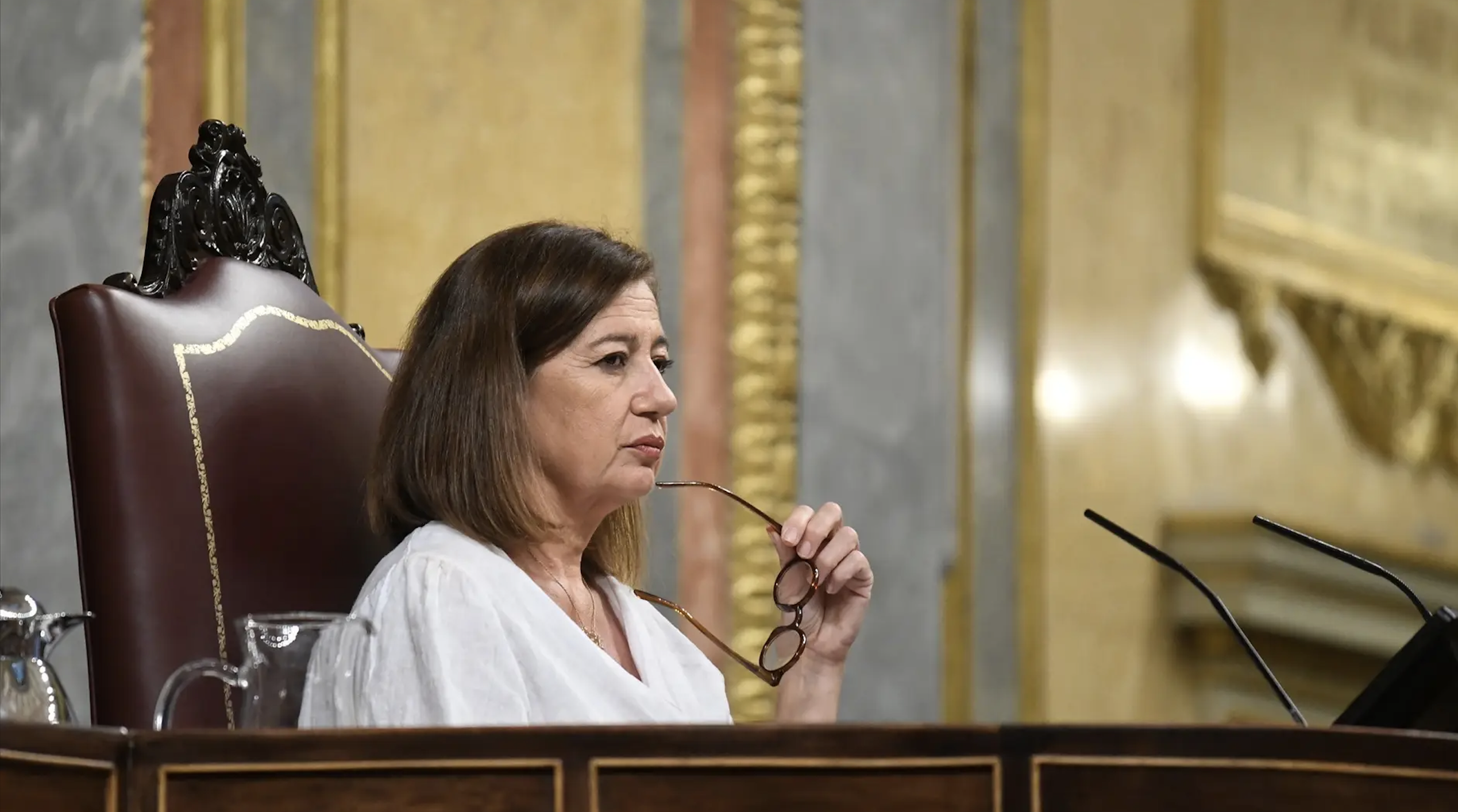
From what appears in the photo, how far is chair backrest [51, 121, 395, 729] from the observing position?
6.60ft

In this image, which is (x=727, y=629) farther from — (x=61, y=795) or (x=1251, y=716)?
(x=61, y=795)

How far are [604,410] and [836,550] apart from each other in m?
0.31

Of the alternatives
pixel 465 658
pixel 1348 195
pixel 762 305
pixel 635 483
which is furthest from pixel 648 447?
pixel 1348 195

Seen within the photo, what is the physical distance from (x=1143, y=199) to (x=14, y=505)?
2994mm

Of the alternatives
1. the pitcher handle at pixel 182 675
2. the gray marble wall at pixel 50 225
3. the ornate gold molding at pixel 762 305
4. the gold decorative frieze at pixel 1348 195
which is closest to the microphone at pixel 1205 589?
the pitcher handle at pixel 182 675

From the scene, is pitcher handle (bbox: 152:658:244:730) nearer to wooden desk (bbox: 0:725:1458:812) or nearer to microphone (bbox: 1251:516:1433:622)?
wooden desk (bbox: 0:725:1458:812)

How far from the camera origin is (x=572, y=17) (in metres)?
3.67

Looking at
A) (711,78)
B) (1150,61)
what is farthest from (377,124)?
(1150,61)

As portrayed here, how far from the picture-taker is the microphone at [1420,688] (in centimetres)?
168

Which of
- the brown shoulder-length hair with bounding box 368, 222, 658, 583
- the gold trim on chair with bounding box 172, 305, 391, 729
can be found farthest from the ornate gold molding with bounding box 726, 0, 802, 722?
the gold trim on chair with bounding box 172, 305, 391, 729

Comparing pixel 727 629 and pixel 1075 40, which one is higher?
pixel 1075 40

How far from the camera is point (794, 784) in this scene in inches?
55.9

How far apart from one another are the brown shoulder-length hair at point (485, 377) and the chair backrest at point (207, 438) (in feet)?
0.29

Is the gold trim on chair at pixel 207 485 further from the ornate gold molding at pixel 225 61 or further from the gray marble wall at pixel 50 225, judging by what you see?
the ornate gold molding at pixel 225 61
